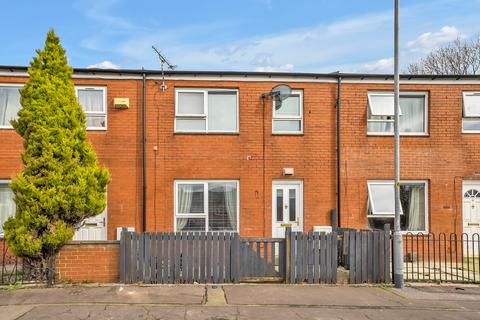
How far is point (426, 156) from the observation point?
13453mm

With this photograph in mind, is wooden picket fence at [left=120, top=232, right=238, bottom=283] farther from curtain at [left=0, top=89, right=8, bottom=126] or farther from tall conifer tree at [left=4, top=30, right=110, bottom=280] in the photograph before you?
curtain at [left=0, top=89, right=8, bottom=126]

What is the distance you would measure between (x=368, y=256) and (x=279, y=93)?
5068 mm

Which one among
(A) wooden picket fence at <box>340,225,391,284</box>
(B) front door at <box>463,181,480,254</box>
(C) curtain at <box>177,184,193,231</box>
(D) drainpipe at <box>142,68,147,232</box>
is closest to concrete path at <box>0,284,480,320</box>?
(A) wooden picket fence at <box>340,225,391,284</box>

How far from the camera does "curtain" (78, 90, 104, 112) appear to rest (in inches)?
510

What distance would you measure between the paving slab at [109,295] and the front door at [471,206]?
27.3 feet

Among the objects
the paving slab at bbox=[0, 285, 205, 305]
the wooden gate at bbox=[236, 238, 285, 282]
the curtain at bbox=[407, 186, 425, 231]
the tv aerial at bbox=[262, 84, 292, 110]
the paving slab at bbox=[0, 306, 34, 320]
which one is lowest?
the paving slab at bbox=[0, 306, 34, 320]

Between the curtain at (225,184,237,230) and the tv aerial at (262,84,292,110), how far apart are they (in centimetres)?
269

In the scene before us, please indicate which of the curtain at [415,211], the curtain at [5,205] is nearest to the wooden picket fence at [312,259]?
the curtain at [415,211]

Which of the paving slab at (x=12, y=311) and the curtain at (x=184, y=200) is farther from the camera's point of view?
the curtain at (x=184, y=200)

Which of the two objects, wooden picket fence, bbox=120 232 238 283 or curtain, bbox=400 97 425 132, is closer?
wooden picket fence, bbox=120 232 238 283

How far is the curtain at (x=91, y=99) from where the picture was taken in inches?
510

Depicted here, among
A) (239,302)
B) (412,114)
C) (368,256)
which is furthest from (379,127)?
(239,302)

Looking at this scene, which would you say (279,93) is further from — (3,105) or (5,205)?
(5,205)

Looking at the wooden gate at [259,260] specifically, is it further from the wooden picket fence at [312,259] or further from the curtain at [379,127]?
the curtain at [379,127]
